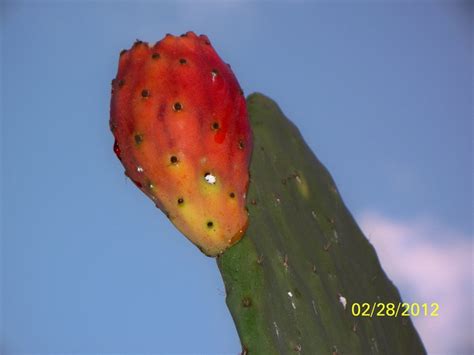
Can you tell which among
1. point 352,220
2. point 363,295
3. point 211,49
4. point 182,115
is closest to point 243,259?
point 182,115

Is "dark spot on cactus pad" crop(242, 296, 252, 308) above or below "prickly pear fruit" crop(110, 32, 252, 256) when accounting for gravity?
below

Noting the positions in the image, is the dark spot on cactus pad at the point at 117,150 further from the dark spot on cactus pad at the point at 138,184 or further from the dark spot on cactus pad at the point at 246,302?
the dark spot on cactus pad at the point at 246,302

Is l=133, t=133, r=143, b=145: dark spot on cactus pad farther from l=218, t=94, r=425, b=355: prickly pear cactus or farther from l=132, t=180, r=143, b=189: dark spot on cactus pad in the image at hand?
l=218, t=94, r=425, b=355: prickly pear cactus

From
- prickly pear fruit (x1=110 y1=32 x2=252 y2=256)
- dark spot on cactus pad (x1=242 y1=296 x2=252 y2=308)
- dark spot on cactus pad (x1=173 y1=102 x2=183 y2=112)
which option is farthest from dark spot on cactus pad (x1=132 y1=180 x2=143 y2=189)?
dark spot on cactus pad (x1=242 y1=296 x2=252 y2=308)

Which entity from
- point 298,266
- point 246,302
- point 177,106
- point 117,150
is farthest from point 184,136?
point 298,266

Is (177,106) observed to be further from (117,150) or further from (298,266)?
(298,266)

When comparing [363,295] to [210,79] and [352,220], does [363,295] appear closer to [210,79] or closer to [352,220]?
[352,220]
